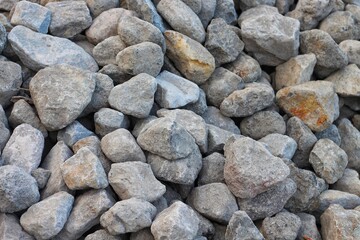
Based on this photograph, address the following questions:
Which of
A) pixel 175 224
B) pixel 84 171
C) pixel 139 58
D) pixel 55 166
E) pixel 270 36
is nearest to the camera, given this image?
pixel 175 224

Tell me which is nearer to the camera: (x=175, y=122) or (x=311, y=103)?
(x=175, y=122)

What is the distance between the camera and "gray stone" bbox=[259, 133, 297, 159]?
182 cm

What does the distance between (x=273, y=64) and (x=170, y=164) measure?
2.82 ft

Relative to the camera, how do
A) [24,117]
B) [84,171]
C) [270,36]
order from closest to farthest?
[84,171]
[24,117]
[270,36]

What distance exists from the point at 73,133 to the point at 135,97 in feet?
0.84

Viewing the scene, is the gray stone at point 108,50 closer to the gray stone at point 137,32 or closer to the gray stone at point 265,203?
the gray stone at point 137,32

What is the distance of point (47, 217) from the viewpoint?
4.77ft

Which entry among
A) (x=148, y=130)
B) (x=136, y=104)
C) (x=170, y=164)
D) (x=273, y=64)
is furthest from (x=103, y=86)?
(x=273, y=64)

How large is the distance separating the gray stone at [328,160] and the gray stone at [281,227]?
31 centimetres

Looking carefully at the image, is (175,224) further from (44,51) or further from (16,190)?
(44,51)

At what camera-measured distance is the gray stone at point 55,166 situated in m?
1.58

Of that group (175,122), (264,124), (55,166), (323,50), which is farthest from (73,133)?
(323,50)

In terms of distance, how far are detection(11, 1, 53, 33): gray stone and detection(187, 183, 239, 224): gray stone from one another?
927mm

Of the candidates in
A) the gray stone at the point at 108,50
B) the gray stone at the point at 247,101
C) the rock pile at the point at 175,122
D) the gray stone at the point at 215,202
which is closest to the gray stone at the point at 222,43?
the rock pile at the point at 175,122
